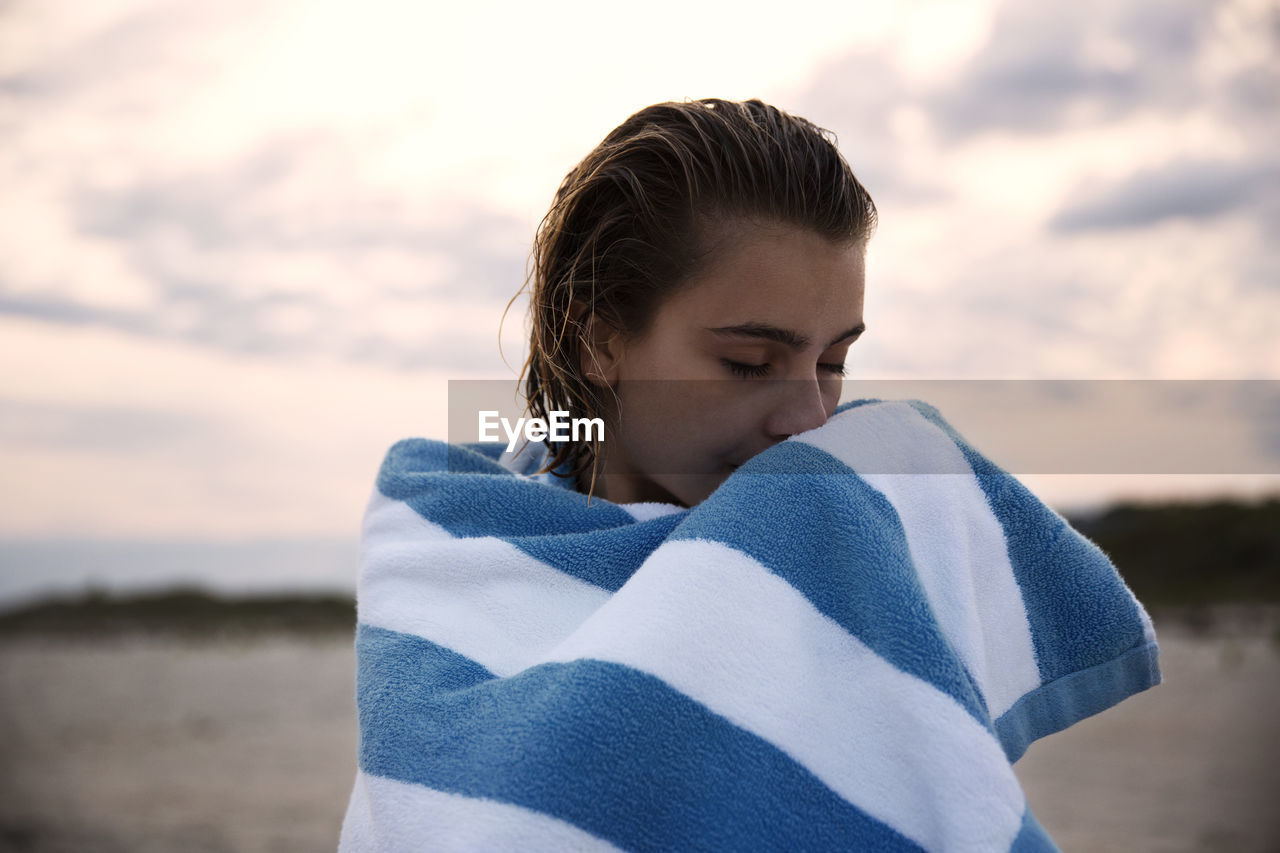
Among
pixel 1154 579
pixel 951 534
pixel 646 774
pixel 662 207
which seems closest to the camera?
pixel 646 774

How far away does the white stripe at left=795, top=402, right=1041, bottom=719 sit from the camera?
93cm

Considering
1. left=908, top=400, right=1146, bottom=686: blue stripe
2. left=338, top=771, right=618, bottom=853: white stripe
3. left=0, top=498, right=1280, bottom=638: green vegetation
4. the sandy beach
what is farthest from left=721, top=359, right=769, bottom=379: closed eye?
left=0, top=498, right=1280, bottom=638: green vegetation

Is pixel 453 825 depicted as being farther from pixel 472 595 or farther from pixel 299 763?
pixel 299 763

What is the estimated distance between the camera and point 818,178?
1147 mm

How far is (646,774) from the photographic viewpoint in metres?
0.79

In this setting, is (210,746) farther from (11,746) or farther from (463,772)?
(463,772)

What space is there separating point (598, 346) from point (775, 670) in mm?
545

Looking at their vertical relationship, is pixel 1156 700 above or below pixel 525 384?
below

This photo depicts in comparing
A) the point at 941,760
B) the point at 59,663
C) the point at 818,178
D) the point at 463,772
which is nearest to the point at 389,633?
the point at 463,772

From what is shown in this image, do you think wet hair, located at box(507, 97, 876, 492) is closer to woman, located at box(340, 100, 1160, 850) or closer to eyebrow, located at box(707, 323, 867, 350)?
woman, located at box(340, 100, 1160, 850)

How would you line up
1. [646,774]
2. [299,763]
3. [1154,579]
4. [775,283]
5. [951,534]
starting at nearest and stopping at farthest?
[646,774] < [951,534] < [775,283] < [299,763] < [1154,579]

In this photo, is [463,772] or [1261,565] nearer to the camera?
[463,772]

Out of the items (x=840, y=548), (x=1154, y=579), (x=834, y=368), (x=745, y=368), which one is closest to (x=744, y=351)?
(x=745, y=368)

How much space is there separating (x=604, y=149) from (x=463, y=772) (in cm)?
85
